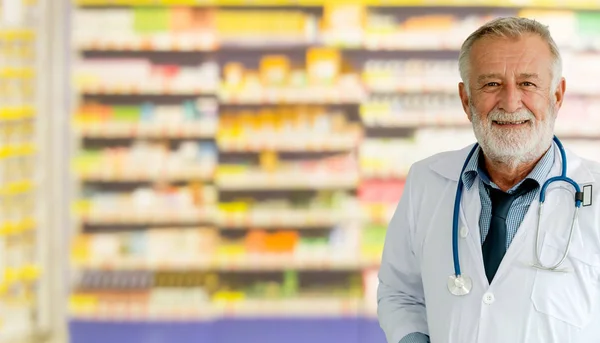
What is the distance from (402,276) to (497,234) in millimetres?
291

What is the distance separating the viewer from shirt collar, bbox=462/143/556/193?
1.71 meters

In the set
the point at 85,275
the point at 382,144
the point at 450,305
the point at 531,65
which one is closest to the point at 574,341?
the point at 450,305

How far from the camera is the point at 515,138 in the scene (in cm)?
170

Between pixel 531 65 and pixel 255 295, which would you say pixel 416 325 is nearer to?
pixel 531 65

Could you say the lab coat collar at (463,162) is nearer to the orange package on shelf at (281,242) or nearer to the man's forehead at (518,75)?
the man's forehead at (518,75)

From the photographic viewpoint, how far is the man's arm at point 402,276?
1.86 metres

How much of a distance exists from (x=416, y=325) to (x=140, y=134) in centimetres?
367

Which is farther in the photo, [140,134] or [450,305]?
[140,134]

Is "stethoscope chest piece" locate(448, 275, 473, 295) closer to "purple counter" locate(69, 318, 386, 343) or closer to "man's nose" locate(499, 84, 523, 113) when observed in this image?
"man's nose" locate(499, 84, 523, 113)

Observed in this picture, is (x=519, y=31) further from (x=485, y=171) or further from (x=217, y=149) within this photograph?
(x=217, y=149)

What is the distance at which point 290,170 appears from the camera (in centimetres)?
528

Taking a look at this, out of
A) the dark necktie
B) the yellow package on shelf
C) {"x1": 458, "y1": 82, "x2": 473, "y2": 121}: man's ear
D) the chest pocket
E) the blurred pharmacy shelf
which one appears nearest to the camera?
the chest pocket

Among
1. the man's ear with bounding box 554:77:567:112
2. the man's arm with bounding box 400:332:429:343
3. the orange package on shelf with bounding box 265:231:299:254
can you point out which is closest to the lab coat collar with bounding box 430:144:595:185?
the man's ear with bounding box 554:77:567:112

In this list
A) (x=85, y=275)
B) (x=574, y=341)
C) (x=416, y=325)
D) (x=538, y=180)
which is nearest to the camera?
(x=574, y=341)
